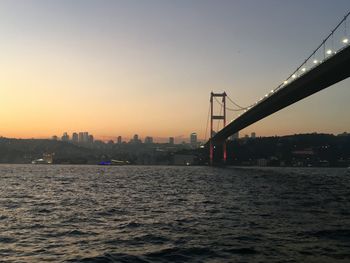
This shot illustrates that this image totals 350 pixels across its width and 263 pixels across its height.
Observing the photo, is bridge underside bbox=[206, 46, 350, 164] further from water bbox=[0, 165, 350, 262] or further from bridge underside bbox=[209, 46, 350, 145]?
water bbox=[0, 165, 350, 262]

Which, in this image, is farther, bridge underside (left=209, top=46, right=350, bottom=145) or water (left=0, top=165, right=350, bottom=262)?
bridge underside (left=209, top=46, right=350, bottom=145)

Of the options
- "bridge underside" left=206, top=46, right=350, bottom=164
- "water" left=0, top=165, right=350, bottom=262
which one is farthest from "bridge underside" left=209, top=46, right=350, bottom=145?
"water" left=0, top=165, right=350, bottom=262

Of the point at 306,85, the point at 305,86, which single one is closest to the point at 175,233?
the point at 306,85

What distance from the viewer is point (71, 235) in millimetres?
14617

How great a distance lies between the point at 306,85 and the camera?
159ft

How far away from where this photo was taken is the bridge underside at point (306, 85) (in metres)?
38.6

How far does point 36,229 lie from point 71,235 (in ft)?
6.74

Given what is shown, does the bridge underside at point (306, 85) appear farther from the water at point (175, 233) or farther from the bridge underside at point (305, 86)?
the water at point (175, 233)

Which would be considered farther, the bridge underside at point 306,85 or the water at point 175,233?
the bridge underside at point 306,85

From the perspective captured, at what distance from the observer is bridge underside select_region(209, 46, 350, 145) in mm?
38625

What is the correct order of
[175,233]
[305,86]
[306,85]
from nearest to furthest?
[175,233] → [306,85] → [305,86]

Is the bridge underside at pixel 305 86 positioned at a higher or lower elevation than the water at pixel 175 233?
higher

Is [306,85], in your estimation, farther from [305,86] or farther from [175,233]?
[175,233]

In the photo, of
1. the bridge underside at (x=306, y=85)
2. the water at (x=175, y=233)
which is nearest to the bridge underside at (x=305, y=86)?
the bridge underside at (x=306, y=85)
